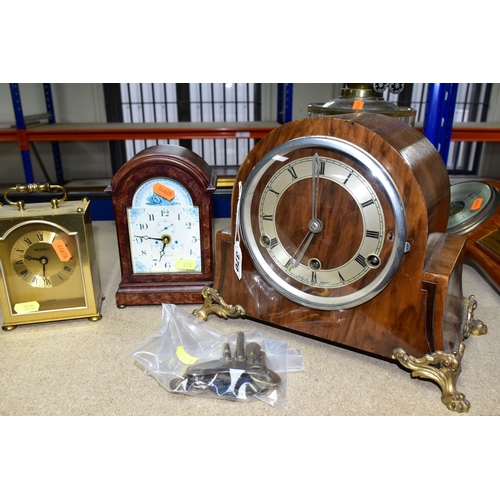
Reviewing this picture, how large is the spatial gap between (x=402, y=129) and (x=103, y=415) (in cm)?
102

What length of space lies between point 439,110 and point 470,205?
0.39m

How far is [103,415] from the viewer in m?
1.10

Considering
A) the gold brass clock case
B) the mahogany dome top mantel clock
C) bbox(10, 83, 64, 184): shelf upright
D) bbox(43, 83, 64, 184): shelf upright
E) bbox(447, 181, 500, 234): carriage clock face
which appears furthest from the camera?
bbox(43, 83, 64, 184): shelf upright

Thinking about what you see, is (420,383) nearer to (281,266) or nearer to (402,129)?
(281,266)

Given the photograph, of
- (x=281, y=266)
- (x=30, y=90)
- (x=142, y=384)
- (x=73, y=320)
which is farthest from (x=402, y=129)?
(x=30, y=90)

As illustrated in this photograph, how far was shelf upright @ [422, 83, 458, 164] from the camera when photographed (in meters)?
1.83

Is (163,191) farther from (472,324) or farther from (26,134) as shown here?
(26,134)

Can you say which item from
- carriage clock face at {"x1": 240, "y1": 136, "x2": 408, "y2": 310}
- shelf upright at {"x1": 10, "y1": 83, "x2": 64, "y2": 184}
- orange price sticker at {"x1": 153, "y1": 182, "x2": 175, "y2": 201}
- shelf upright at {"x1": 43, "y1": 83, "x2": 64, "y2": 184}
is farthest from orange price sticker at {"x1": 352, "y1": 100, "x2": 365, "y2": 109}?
shelf upright at {"x1": 43, "y1": 83, "x2": 64, "y2": 184}

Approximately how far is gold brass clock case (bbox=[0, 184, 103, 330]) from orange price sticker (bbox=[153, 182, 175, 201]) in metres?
0.21

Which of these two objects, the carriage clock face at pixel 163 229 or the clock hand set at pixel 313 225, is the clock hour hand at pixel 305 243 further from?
the carriage clock face at pixel 163 229

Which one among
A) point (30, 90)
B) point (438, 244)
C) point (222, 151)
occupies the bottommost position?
point (222, 151)

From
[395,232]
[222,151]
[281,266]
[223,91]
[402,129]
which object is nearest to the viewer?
[395,232]

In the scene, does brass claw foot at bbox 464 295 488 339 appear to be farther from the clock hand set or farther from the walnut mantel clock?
the walnut mantel clock

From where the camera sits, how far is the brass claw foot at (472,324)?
1.41 metres
